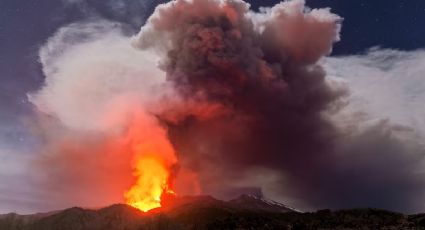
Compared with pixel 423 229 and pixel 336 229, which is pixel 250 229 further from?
pixel 423 229

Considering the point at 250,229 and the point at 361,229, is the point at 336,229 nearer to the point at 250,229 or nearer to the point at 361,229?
the point at 361,229

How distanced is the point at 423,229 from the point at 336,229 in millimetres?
35763

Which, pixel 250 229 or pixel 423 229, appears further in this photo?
pixel 250 229

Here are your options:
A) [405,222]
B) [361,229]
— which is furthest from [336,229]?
[405,222]

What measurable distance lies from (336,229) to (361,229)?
9774 millimetres

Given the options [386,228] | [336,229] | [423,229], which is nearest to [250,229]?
[336,229]

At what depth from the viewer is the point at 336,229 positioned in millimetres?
198500

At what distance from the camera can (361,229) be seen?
193625mm

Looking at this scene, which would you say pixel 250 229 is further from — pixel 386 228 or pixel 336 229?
pixel 386 228

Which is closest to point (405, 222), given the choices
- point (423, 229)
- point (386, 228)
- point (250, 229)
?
point (386, 228)

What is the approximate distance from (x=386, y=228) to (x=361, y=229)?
9272 millimetres

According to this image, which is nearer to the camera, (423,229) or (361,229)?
(423,229)

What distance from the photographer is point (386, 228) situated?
189 m

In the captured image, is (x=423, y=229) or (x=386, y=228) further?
(x=386, y=228)
